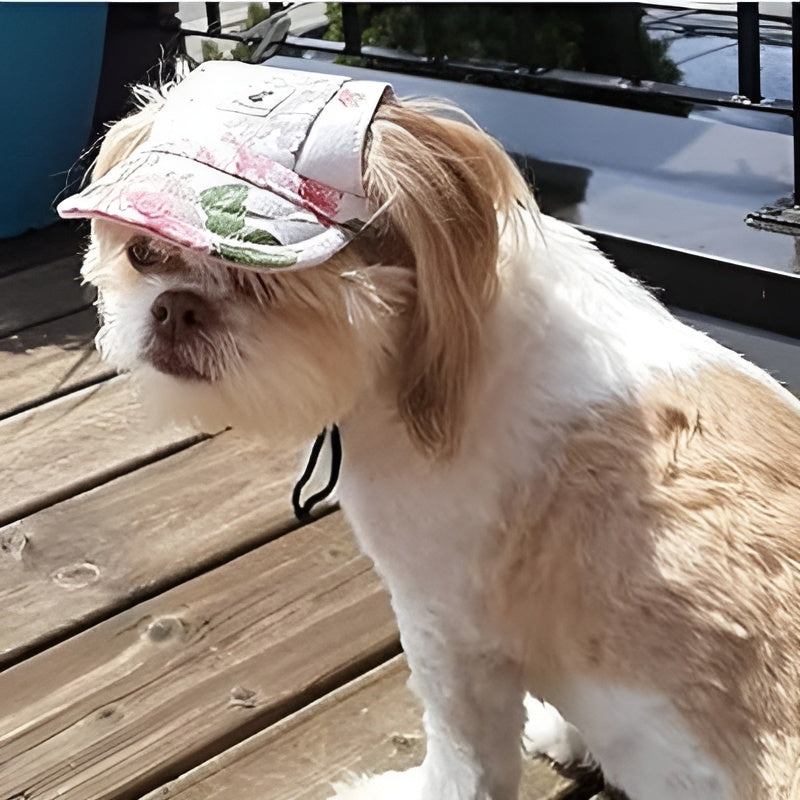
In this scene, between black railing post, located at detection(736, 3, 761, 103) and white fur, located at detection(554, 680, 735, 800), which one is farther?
black railing post, located at detection(736, 3, 761, 103)

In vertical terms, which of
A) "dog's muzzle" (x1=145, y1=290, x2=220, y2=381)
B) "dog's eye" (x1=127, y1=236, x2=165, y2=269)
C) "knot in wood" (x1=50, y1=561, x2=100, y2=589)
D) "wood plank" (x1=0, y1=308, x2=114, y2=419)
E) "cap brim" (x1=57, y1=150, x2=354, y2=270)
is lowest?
"knot in wood" (x1=50, y1=561, x2=100, y2=589)

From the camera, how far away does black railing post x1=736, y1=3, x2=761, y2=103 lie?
1.62 meters

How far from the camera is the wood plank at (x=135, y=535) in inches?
50.5

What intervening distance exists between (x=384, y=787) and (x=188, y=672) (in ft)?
0.84

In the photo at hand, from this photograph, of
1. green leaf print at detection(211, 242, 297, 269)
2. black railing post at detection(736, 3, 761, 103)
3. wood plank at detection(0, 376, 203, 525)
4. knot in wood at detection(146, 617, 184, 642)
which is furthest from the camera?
black railing post at detection(736, 3, 761, 103)

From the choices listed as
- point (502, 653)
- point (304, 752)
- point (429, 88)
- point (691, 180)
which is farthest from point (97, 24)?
point (502, 653)

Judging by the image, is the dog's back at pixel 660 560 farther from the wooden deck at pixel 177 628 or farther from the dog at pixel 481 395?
the wooden deck at pixel 177 628

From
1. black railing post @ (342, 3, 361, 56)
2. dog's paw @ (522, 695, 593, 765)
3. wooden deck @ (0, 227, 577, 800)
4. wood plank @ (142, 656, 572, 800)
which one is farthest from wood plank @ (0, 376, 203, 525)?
black railing post @ (342, 3, 361, 56)

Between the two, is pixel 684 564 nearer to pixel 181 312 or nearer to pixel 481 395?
pixel 481 395

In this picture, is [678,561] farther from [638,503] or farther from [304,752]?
[304,752]

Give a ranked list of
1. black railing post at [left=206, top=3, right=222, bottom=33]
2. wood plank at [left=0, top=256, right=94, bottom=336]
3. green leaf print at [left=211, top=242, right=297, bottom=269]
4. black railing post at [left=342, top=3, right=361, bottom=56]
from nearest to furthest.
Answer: green leaf print at [left=211, top=242, right=297, bottom=269], wood plank at [left=0, top=256, right=94, bottom=336], black railing post at [left=342, top=3, right=361, bottom=56], black railing post at [left=206, top=3, right=222, bottom=33]

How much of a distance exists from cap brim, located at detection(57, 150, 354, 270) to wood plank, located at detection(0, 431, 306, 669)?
1.92 feet

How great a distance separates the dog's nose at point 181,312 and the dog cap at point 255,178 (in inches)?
2.3

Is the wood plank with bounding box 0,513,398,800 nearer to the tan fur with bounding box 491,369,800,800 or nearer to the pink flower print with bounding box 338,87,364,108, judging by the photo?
the tan fur with bounding box 491,369,800,800
